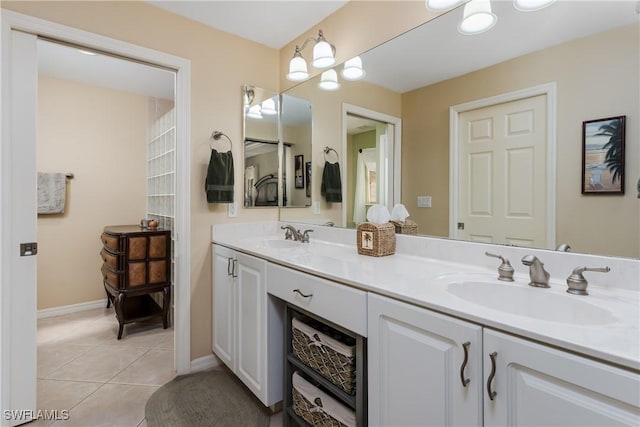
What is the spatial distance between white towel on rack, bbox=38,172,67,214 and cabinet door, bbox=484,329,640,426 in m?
3.79

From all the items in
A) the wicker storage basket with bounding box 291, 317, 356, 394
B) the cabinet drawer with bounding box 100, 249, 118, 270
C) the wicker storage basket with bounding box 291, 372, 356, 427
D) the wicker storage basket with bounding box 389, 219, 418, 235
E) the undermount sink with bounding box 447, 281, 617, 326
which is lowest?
the wicker storage basket with bounding box 291, 372, 356, 427

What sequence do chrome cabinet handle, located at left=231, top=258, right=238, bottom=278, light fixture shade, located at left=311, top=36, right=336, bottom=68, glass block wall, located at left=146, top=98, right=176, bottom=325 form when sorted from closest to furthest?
chrome cabinet handle, located at left=231, top=258, right=238, bottom=278
light fixture shade, located at left=311, top=36, right=336, bottom=68
glass block wall, located at left=146, top=98, right=176, bottom=325

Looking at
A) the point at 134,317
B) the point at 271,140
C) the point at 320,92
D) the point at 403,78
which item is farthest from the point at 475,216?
the point at 134,317

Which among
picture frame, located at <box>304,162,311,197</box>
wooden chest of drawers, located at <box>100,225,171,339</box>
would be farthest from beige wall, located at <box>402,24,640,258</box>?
wooden chest of drawers, located at <box>100,225,171,339</box>

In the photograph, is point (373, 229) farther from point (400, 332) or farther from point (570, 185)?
point (570, 185)

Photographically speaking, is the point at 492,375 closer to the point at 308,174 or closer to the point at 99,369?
the point at 308,174

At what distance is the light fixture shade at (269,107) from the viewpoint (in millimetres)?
2445

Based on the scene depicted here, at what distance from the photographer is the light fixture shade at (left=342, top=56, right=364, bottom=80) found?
1886 millimetres

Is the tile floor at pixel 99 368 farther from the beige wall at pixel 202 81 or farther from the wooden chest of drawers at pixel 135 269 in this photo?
the beige wall at pixel 202 81

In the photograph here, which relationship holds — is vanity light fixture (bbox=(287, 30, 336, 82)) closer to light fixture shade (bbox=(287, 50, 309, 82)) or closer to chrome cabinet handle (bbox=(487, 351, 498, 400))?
light fixture shade (bbox=(287, 50, 309, 82))

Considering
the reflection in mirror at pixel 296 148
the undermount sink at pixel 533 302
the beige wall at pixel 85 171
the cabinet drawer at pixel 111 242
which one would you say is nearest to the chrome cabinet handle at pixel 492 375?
the undermount sink at pixel 533 302

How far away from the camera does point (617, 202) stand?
3.40ft

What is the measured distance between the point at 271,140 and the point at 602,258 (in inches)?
83.2

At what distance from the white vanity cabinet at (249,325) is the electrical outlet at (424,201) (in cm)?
86
